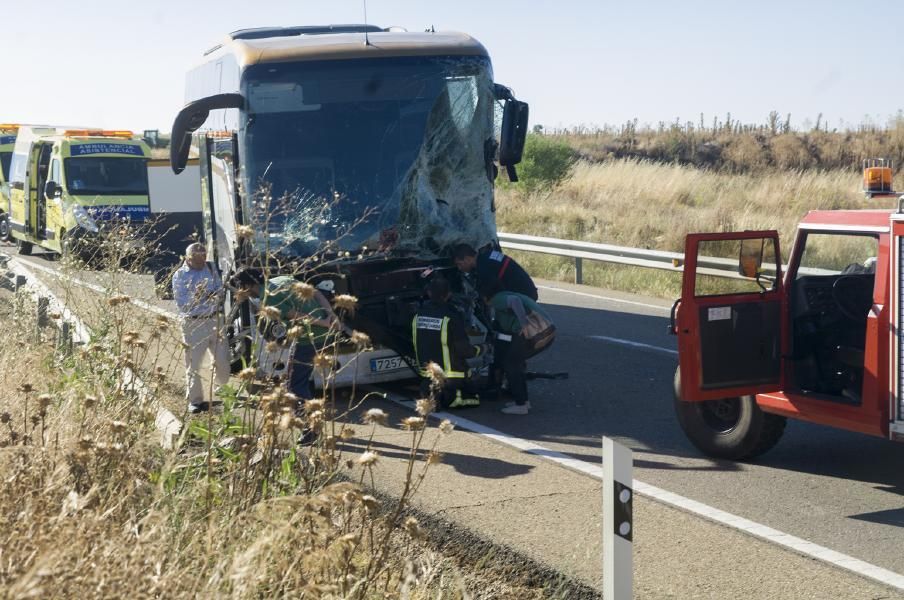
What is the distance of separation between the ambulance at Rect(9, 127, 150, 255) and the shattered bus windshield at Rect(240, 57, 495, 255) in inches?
527

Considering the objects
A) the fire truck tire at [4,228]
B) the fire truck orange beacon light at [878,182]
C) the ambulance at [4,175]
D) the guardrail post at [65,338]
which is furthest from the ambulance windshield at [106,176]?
the fire truck orange beacon light at [878,182]

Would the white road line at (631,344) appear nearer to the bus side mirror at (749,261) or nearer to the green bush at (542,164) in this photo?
the bus side mirror at (749,261)

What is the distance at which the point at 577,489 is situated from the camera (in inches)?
Result: 290

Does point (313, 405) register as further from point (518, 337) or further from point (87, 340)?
point (518, 337)

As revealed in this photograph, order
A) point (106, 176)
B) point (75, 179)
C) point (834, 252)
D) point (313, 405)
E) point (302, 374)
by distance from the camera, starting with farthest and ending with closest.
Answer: point (106, 176)
point (75, 179)
point (834, 252)
point (302, 374)
point (313, 405)

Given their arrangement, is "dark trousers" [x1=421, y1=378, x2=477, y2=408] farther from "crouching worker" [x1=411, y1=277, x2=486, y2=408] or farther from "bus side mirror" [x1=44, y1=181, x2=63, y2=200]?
"bus side mirror" [x1=44, y1=181, x2=63, y2=200]

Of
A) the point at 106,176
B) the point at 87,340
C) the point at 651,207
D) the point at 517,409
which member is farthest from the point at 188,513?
the point at 651,207

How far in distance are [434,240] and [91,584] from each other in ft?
24.2

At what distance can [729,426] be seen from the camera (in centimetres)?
823

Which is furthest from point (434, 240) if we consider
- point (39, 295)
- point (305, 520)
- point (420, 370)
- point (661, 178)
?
point (661, 178)

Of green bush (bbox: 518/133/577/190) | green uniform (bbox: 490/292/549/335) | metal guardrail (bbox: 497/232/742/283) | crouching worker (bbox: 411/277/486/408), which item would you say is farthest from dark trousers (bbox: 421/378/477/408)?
green bush (bbox: 518/133/577/190)

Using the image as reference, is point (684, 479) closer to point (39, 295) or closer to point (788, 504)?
point (788, 504)

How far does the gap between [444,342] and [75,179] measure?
1657 centimetres

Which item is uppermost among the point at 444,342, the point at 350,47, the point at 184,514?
the point at 350,47
